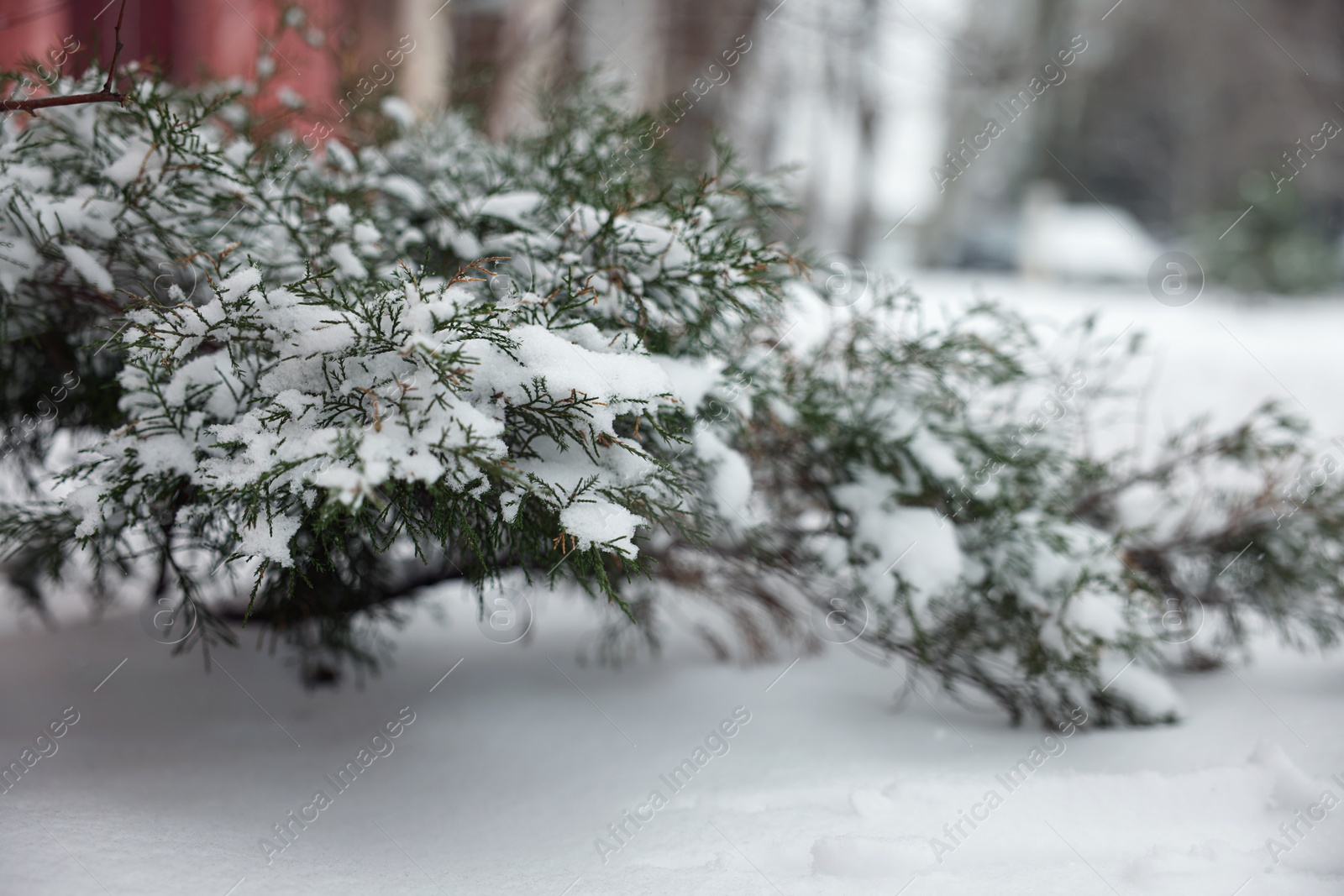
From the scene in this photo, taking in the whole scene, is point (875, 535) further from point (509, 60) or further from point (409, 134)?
point (509, 60)

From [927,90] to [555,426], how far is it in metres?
11.2

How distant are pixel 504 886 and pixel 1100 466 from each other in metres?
2.50

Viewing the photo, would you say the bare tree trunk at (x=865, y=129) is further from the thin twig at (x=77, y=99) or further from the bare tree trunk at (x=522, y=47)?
the thin twig at (x=77, y=99)

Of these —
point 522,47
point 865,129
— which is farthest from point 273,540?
point 865,129

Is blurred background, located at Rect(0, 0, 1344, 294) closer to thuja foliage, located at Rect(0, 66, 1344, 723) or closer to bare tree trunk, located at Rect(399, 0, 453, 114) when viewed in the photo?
bare tree trunk, located at Rect(399, 0, 453, 114)

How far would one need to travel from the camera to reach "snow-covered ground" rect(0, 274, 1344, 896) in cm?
Result: 216

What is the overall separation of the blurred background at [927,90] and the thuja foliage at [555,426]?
1.48 feet

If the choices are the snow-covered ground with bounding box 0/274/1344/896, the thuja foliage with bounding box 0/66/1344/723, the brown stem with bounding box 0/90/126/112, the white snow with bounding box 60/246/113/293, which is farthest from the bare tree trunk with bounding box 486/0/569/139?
the brown stem with bounding box 0/90/126/112

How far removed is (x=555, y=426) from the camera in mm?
2098

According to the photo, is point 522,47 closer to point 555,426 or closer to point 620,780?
point 555,426

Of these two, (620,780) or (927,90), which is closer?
(620,780)

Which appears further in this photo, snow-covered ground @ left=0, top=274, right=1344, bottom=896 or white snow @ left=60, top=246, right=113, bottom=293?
white snow @ left=60, top=246, right=113, bottom=293

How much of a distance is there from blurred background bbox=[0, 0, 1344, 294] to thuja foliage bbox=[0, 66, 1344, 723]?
0.45 metres

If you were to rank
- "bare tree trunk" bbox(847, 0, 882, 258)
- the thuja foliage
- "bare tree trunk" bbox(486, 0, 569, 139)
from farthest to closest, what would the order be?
"bare tree trunk" bbox(847, 0, 882, 258)
"bare tree trunk" bbox(486, 0, 569, 139)
the thuja foliage
